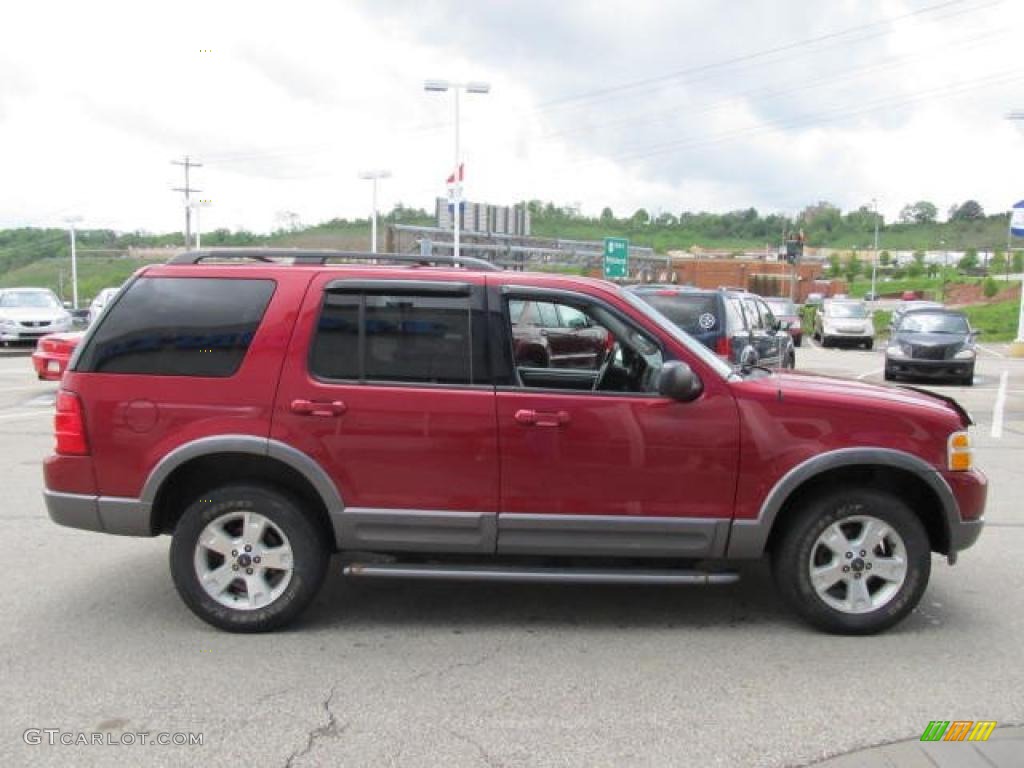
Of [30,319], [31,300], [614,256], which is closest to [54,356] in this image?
[30,319]

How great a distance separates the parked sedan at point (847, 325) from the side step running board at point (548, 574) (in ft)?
90.4

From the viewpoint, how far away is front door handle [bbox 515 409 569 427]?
436 cm

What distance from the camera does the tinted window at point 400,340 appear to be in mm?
4469

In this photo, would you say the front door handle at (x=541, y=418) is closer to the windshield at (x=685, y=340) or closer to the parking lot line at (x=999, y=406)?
the windshield at (x=685, y=340)

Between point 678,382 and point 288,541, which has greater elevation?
point 678,382

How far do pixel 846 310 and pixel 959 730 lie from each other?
28975 millimetres

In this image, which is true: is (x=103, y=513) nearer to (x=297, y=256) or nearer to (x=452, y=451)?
(x=297, y=256)

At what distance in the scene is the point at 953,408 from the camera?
4742mm

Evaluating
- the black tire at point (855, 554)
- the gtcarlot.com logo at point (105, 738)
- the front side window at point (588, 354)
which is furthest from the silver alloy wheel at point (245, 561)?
the black tire at point (855, 554)

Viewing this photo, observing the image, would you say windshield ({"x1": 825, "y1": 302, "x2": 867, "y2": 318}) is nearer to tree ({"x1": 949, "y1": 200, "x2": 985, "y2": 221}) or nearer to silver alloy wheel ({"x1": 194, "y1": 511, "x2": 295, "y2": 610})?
silver alloy wheel ({"x1": 194, "y1": 511, "x2": 295, "y2": 610})

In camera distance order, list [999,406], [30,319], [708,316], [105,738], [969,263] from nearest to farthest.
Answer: [105,738] → [708,316] → [999,406] → [30,319] → [969,263]

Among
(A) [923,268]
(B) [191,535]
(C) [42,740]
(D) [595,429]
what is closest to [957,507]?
(D) [595,429]

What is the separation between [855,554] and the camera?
4488mm

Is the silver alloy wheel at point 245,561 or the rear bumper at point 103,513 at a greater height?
the rear bumper at point 103,513
